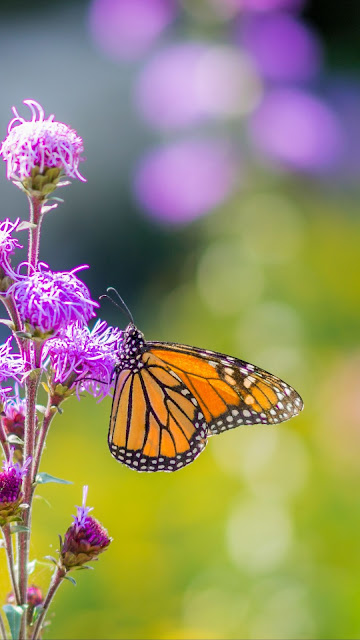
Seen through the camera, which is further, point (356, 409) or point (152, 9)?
point (152, 9)

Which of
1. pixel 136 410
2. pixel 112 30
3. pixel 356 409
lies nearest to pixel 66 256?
pixel 112 30

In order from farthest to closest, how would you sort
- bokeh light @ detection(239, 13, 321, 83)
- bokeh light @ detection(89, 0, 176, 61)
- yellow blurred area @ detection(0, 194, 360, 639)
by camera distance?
bokeh light @ detection(89, 0, 176, 61)
bokeh light @ detection(239, 13, 321, 83)
yellow blurred area @ detection(0, 194, 360, 639)

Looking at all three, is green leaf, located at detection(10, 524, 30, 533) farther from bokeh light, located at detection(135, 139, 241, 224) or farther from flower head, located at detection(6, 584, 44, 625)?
bokeh light, located at detection(135, 139, 241, 224)

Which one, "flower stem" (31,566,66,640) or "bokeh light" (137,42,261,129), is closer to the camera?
"flower stem" (31,566,66,640)

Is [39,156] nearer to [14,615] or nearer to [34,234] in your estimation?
[34,234]

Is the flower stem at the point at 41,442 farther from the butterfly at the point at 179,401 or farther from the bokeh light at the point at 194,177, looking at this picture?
the bokeh light at the point at 194,177

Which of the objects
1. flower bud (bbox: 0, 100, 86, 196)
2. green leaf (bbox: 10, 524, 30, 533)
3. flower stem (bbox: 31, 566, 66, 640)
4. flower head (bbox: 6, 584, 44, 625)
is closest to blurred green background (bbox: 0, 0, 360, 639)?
flower head (bbox: 6, 584, 44, 625)

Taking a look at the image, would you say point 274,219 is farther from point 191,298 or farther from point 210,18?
point 210,18
